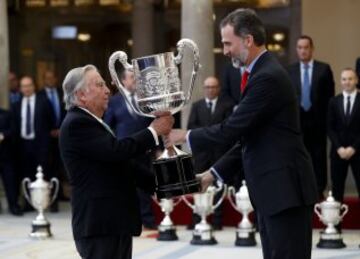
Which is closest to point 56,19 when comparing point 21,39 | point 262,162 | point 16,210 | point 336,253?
point 21,39

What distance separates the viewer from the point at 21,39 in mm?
16344

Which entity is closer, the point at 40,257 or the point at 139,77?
the point at 139,77

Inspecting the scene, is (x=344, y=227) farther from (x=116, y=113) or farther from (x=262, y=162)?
(x=262, y=162)

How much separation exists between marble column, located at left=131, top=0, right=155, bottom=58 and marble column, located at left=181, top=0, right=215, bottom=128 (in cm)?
322

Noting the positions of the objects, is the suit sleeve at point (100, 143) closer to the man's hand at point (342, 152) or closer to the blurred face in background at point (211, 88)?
the man's hand at point (342, 152)

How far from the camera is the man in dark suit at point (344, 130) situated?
10617mm

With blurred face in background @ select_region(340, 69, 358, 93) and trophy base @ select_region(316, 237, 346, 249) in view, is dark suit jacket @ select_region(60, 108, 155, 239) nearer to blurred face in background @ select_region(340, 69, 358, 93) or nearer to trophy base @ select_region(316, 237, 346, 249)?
trophy base @ select_region(316, 237, 346, 249)

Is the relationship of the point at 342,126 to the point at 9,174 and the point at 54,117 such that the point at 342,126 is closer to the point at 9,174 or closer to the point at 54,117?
the point at 54,117

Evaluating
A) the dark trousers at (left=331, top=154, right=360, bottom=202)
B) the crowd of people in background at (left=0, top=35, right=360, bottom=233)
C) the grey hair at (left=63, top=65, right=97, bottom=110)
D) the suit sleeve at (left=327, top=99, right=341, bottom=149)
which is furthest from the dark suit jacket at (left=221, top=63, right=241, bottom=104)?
the grey hair at (left=63, top=65, right=97, bottom=110)

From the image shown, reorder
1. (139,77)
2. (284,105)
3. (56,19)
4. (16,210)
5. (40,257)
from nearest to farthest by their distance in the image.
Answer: (284,105)
(139,77)
(40,257)
(16,210)
(56,19)

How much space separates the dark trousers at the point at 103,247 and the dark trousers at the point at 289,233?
0.89 meters

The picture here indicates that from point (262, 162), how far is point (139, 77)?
118cm

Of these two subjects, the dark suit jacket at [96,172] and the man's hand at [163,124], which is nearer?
the dark suit jacket at [96,172]

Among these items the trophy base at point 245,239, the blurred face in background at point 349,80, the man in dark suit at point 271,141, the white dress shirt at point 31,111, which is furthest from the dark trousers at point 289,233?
the white dress shirt at point 31,111
